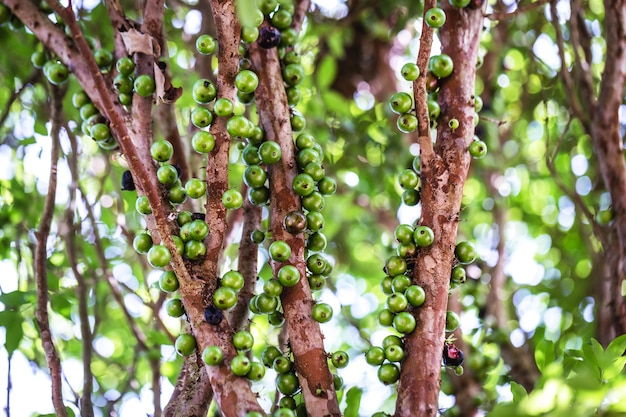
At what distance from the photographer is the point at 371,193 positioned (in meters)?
3.24

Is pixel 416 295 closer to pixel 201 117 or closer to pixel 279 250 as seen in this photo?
pixel 279 250

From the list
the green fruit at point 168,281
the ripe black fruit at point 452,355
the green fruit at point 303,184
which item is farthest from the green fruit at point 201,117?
the ripe black fruit at point 452,355

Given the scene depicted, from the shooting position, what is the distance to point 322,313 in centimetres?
168

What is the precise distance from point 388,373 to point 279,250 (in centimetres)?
41

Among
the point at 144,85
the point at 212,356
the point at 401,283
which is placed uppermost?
the point at 144,85

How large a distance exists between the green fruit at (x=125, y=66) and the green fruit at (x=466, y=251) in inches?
41.5

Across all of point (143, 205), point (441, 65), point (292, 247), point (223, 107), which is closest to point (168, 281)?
point (143, 205)

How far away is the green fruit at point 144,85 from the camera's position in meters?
1.87

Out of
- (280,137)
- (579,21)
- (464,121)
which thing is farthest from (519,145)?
(280,137)

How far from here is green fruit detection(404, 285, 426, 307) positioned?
1688mm

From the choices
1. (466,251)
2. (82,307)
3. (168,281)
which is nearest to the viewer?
(168,281)

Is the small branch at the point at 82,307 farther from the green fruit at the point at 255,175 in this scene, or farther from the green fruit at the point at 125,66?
the green fruit at the point at 255,175

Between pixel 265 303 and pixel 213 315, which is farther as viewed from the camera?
pixel 265 303

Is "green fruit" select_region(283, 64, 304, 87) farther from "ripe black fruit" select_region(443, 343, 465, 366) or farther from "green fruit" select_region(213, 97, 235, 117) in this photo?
"ripe black fruit" select_region(443, 343, 465, 366)
